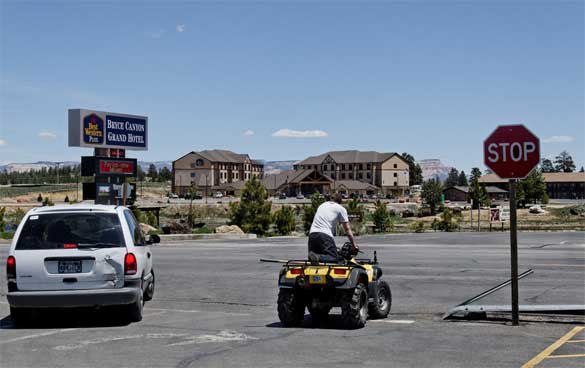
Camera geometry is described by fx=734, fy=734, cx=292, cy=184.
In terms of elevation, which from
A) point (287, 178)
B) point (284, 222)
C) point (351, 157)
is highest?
point (351, 157)

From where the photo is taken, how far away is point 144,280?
12.3m

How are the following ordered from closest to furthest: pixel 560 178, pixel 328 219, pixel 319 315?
pixel 328 219
pixel 319 315
pixel 560 178

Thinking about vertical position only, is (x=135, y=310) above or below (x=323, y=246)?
below

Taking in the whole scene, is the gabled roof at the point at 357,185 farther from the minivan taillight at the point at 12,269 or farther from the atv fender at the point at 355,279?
the minivan taillight at the point at 12,269

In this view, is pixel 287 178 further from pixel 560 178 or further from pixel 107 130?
pixel 107 130

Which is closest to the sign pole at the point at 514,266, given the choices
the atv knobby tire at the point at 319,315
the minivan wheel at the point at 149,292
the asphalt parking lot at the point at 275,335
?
the asphalt parking lot at the point at 275,335

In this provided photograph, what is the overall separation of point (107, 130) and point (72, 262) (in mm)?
24832

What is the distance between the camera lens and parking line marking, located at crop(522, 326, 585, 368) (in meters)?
8.30

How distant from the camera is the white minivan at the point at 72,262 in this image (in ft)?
35.0

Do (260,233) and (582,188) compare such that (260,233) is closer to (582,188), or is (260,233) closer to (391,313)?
(391,313)

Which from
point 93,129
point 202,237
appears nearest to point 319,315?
point 93,129

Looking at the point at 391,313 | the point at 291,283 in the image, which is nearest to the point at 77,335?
the point at 291,283

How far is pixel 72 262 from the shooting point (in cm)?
1079

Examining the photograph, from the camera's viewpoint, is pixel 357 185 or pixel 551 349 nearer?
pixel 551 349
